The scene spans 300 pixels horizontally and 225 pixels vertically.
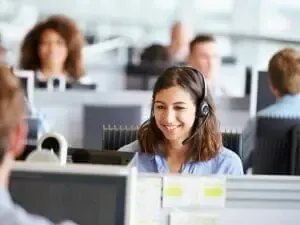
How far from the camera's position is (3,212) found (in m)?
1.09

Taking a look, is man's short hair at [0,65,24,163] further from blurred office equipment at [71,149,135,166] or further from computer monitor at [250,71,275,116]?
computer monitor at [250,71,275,116]

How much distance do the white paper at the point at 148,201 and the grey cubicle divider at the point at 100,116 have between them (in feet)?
6.61

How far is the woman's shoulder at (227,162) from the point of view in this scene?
6.65 feet

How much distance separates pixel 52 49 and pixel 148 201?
8.80 ft

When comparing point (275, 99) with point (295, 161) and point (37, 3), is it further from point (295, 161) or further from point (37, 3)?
point (37, 3)

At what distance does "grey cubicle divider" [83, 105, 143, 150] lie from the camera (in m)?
3.61

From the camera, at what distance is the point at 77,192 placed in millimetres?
1302

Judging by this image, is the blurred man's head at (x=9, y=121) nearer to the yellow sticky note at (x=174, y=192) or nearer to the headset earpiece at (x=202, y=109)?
the yellow sticky note at (x=174, y=192)

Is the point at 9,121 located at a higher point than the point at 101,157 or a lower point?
higher

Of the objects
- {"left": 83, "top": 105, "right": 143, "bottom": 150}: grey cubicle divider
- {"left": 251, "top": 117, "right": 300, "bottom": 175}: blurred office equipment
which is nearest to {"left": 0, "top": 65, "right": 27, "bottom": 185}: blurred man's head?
{"left": 251, "top": 117, "right": 300, "bottom": 175}: blurred office equipment

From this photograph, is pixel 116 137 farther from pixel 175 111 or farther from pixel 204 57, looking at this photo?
pixel 204 57

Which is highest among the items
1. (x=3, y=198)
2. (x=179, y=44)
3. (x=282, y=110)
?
(x=179, y=44)

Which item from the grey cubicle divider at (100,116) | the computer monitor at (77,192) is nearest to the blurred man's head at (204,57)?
the grey cubicle divider at (100,116)

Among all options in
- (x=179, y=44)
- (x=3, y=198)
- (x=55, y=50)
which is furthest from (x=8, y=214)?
(x=179, y=44)
